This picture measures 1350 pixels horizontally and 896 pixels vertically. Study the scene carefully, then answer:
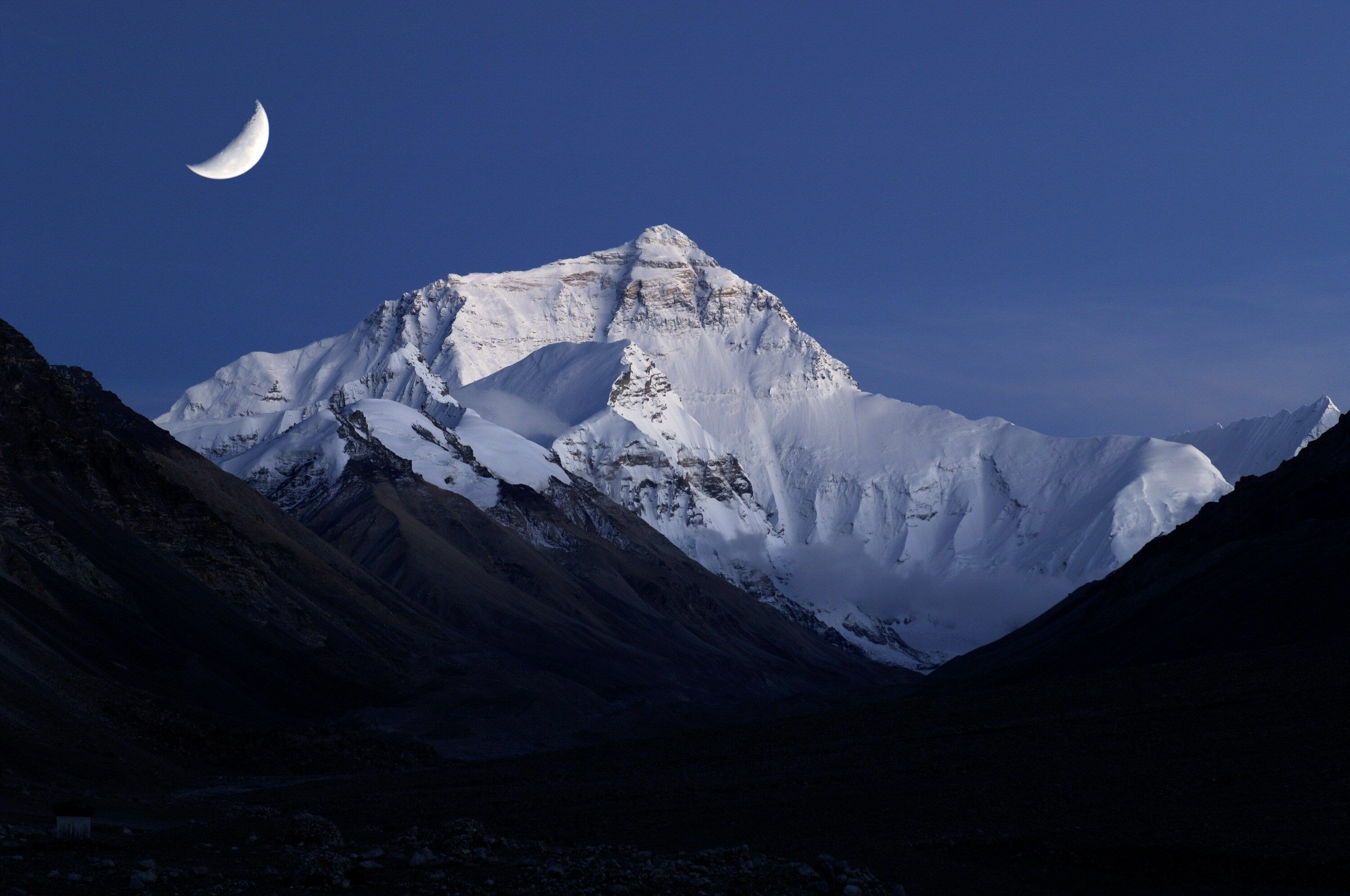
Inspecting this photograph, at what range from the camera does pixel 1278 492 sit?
374 feet

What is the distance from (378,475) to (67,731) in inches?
5503

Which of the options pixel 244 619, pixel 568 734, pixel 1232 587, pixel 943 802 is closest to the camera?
pixel 943 802

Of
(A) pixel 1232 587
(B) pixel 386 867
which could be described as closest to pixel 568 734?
(A) pixel 1232 587

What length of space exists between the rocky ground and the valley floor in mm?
166

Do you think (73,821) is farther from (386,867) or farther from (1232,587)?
(1232,587)

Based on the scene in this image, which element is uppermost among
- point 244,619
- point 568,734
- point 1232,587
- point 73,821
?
point 1232,587

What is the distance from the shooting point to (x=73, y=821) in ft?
108

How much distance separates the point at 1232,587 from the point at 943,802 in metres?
50.9

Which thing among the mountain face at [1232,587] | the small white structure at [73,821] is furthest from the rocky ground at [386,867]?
the mountain face at [1232,587]

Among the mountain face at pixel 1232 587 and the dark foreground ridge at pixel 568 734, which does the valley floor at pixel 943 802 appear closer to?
the dark foreground ridge at pixel 568 734

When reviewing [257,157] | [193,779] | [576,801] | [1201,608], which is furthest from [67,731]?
[1201,608]

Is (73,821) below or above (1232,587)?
below

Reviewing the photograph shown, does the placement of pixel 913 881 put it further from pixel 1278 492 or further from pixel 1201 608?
pixel 1278 492

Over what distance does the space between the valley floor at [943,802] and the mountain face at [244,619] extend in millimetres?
17251
